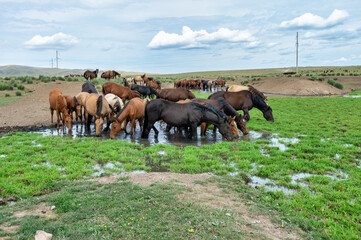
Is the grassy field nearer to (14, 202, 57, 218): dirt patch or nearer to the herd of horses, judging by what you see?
(14, 202, 57, 218): dirt patch

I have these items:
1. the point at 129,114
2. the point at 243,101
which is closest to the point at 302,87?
the point at 243,101

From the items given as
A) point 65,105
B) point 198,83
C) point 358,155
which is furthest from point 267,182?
point 198,83

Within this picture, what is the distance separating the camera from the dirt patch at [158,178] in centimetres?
527

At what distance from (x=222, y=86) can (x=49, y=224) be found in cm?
4203

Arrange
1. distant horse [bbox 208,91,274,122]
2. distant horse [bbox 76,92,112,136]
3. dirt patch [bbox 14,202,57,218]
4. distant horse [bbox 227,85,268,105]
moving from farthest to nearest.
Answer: distant horse [bbox 227,85,268,105] → distant horse [bbox 208,91,274,122] → distant horse [bbox 76,92,112,136] → dirt patch [bbox 14,202,57,218]

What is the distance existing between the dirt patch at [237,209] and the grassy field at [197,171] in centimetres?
32

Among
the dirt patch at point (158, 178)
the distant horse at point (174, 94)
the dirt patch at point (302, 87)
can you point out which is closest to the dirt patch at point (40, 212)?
the dirt patch at point (158, 178)

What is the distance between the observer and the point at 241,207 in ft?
13.7

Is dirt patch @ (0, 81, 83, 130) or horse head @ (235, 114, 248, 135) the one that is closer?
horse head @ (235, 114, 248, 135)

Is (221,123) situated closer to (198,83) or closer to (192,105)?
(192,105)

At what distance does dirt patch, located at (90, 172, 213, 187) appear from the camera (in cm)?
527

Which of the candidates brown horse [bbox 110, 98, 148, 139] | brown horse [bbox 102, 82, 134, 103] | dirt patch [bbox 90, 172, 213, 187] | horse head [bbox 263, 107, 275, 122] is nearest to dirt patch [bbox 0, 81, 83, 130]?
brown horse [bbox 102, 82, 134, 103]

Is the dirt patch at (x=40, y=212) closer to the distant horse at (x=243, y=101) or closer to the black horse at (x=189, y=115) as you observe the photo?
the black horse at (x=189, y=115)

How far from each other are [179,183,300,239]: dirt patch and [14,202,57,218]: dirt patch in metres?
2.22
